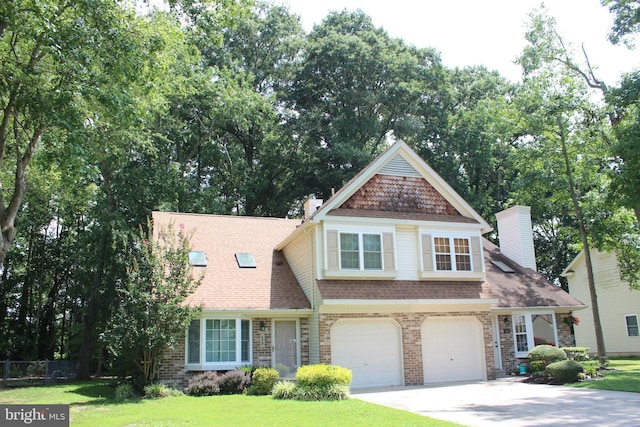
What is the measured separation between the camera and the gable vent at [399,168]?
19797mm

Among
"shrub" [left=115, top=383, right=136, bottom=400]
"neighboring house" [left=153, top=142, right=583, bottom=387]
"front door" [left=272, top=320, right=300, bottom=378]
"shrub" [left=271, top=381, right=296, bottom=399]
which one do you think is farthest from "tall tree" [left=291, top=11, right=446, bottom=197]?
"shrub" [left=115, top=383, right=136, bottom=400]

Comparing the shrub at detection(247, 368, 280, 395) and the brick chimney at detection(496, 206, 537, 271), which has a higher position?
the brick chimney at detection(496, 206, 537, 271)

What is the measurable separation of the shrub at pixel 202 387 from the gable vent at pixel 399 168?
31.3 ft

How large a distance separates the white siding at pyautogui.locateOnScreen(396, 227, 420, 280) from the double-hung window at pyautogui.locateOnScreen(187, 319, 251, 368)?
6.13 m

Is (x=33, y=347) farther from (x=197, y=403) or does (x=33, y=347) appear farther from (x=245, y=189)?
(x=197, y=403)

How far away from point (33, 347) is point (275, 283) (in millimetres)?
22939

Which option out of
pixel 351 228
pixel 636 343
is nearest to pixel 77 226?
pixel 351 228

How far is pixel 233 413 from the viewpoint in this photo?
11.8 m

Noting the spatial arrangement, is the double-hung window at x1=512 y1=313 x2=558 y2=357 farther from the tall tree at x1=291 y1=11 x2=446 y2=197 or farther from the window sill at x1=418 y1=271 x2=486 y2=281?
the tall tree at x1=291 y1=11 x2=446 y2=197

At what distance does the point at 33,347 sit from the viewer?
33.9 meters

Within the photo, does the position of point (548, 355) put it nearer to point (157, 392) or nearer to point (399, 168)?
point (399, 168)

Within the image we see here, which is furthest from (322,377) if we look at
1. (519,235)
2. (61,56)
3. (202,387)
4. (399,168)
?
(519,235)

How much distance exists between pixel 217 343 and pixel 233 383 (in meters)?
1.86

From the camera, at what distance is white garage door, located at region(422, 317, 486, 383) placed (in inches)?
750
